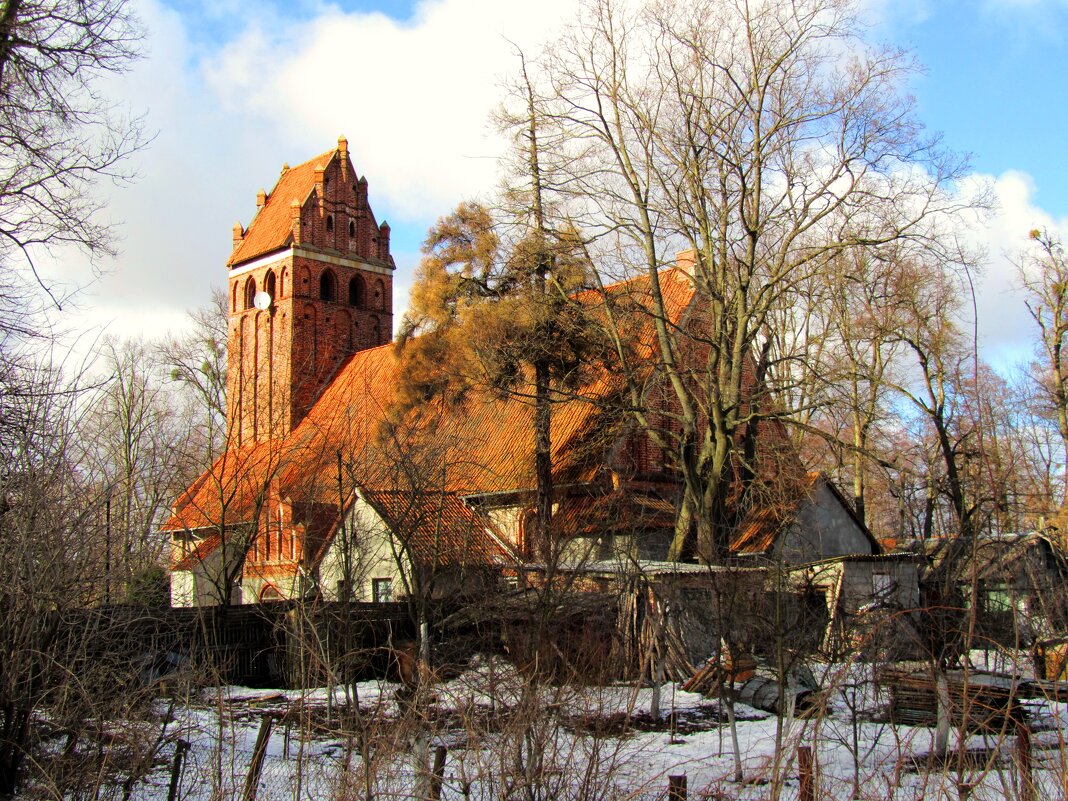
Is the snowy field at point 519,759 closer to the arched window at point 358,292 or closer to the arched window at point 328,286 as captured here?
the arched window at point 328,286

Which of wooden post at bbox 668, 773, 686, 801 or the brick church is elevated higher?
the brick church

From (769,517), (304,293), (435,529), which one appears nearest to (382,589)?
(435,529)

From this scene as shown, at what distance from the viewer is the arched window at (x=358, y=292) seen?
4122 centimetres

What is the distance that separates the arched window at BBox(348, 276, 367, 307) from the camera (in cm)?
4122

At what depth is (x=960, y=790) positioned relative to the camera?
6555 millimetres

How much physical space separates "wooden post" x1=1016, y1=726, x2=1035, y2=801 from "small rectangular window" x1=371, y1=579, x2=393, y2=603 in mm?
18681

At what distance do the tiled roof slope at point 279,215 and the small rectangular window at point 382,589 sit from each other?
1724 centimetres

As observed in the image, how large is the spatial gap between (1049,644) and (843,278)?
10578 millimetres

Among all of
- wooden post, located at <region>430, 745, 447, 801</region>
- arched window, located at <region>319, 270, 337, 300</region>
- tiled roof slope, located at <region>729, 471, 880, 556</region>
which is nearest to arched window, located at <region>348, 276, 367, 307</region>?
arched window, located at <region>319, 270, 337, 300</region>

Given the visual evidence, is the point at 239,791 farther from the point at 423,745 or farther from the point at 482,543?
the point at 482,543

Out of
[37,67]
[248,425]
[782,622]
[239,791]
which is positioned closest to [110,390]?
[37,67]

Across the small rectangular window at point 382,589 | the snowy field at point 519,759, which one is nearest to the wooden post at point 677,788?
the snowy field at point 519,759

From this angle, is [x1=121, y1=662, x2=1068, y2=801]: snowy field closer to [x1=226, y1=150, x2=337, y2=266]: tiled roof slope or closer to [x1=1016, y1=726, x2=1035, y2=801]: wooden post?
[x1=1016, y1=726, x2=1035, y2=801]: wooden post

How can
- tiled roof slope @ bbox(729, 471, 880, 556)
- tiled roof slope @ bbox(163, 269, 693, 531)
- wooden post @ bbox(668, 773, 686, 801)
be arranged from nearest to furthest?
wooden post @ bbox(668, 773, 686, 801) → tiled roof slope @ bbox(163, 269, 693, 531) → tiled roof slope @ bbox(729, 471, 880, 556)
